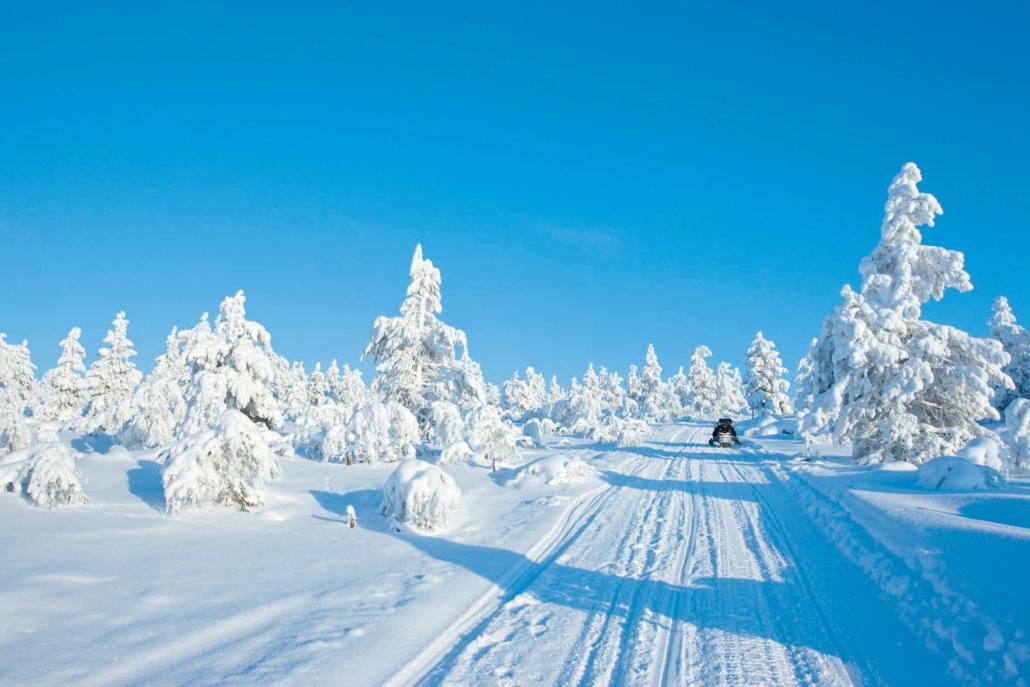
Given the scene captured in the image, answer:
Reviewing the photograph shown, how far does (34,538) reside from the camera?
30.3ft

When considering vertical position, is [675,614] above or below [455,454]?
below

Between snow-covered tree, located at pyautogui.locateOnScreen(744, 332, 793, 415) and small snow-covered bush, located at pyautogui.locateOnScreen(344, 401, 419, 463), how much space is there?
4901 cm

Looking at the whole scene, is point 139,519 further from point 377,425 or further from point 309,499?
point 377,425

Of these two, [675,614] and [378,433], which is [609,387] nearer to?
[378,433]

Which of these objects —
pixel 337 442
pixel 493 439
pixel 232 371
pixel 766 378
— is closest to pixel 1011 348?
pixel 766 378

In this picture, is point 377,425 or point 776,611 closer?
point 776,611

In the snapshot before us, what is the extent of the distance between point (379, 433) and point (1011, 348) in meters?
44.1

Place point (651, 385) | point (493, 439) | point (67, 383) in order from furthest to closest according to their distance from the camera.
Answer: point (651, 385) → point (67, 383) → point (493, 439)

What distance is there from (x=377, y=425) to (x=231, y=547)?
10.7 meters

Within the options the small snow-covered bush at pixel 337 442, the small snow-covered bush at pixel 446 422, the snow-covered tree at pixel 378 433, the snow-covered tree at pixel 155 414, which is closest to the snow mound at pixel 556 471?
the snow-covered tree at pixel 378 433

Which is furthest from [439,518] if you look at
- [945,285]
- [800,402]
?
[945,285]

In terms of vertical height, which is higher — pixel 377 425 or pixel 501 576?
pixel 377 425

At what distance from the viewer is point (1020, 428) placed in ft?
57.7

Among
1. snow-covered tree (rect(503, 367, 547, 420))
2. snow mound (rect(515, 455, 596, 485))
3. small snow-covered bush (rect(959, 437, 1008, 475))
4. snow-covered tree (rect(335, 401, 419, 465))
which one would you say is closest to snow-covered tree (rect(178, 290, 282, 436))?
Answer: snow-covered tree (rect(335, 401, 419, 465))
